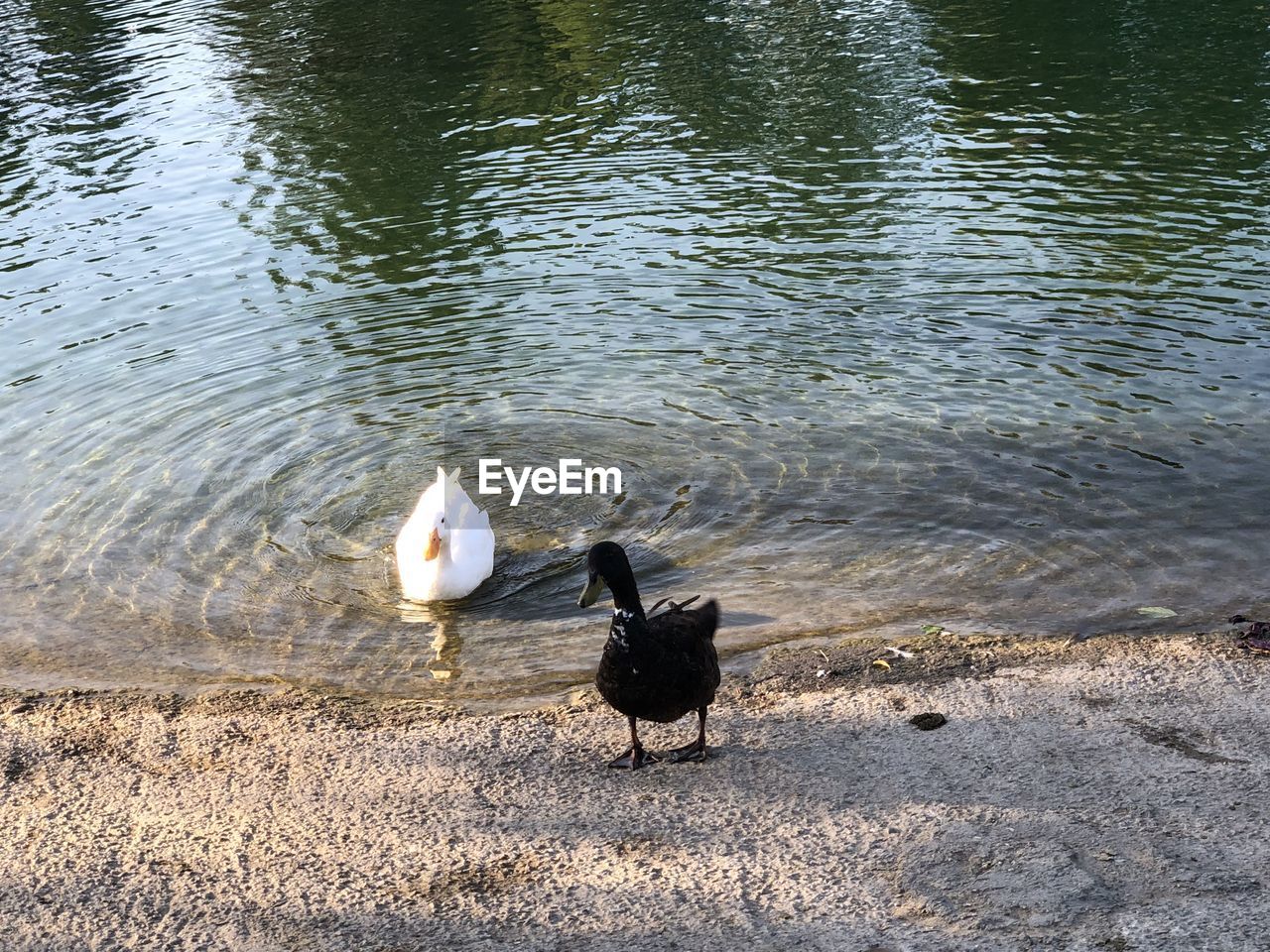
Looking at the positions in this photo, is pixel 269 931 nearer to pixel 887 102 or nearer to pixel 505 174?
pixel 505 174

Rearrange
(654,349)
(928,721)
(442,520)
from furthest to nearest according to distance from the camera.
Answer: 1. (654,349)
2. (442,520)
3. (928,721)

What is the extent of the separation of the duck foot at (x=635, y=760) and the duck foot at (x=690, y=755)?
0.07 metres

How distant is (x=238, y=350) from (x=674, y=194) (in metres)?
6.06

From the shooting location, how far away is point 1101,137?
17.0 m

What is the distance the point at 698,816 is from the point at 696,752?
0.53 metres

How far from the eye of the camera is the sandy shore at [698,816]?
4.98 meters

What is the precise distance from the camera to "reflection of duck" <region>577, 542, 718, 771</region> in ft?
19.5

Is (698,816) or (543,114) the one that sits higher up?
(698,816)

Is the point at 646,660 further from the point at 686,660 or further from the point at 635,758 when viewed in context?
the point at 635,758

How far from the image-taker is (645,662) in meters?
5.92

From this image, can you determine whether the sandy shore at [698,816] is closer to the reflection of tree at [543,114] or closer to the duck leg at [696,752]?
the duck leg at [696,752]

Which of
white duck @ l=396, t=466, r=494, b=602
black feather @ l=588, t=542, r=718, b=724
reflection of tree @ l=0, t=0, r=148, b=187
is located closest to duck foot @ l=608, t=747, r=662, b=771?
black feather @ l=588, t=542, r=718, b=724

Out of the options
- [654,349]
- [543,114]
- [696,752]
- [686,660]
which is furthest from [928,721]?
[543,114]

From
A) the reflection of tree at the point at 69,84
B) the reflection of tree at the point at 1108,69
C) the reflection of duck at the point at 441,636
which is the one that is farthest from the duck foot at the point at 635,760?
the reflection of tree at the point at 69,84
